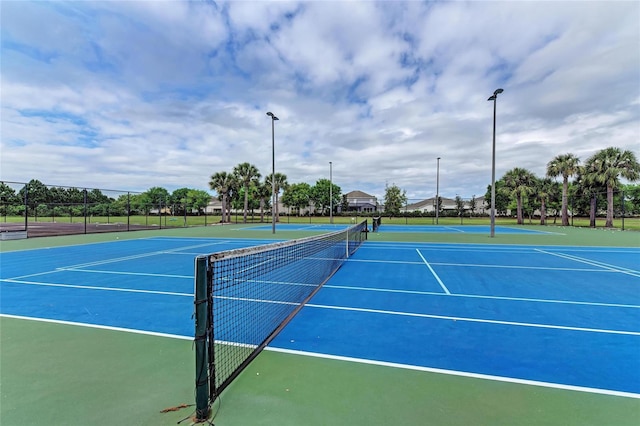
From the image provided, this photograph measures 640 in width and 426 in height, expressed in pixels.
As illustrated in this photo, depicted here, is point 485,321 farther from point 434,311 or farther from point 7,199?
point 7,199

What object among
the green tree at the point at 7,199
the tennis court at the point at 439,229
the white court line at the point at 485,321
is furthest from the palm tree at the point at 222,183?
the white court line at the point at 485,321

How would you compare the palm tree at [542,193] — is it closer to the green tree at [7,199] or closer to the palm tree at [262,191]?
the palm tree at [262,191]

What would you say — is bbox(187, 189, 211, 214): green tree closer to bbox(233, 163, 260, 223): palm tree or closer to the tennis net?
bbox(233, 163, 260, 223): palm tree

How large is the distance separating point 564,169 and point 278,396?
4505 centimetres

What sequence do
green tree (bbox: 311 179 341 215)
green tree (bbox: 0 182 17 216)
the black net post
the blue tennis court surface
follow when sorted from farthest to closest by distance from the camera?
1. green tree (bbox: 311 179 341 215)
2. green tree (bbox: 0 182 17 216)
3. the blue tennis court surface
4. the black net post

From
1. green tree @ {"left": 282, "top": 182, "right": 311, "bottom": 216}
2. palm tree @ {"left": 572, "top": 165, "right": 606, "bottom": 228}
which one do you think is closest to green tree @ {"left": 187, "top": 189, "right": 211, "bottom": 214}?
green tree @ {"left": 282, "top": 182, "right": 311, "bottom": 216}

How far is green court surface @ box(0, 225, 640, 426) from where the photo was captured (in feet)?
Result: 9.01

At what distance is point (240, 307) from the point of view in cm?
598

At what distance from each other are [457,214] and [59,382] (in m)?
61.3

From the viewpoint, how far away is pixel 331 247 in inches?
544

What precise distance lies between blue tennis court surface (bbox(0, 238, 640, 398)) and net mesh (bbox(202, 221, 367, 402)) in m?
0.33

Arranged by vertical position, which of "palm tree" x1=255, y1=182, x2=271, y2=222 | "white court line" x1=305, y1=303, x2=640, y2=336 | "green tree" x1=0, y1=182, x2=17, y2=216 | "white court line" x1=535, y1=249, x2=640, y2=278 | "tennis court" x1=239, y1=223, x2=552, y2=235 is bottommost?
"white court line" x1=535, y1=249, x2=640, y2=278

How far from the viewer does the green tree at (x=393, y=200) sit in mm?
59578

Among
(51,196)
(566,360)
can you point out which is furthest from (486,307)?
(51,196)
